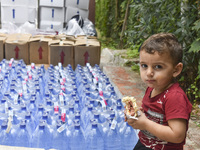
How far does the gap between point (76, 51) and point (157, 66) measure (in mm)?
3431

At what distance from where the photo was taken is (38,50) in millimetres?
4734

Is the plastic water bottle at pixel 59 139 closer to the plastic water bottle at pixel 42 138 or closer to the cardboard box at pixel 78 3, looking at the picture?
the plastic water bottle at pixel 42 138

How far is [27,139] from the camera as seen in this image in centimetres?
211

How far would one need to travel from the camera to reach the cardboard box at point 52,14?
21.2 ft

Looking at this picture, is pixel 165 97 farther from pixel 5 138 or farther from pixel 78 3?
pixel 78 3

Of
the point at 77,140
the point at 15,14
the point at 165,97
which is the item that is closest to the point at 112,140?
the point at 77,140

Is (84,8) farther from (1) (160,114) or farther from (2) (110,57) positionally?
(1) (160,114)

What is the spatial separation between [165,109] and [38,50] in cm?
385

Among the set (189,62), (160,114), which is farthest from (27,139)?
(189,62)

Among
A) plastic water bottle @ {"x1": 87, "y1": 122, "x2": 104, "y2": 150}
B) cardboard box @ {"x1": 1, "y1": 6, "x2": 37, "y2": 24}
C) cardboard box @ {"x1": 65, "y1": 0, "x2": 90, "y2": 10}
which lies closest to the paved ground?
plastic water bottle @ {"x1": 87, "y1": 122, "x2": 104, "y2": 150}

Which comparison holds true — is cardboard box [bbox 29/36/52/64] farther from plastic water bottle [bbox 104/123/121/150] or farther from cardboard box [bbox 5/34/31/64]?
plastic water bottle [bbox 104/123/121/150]

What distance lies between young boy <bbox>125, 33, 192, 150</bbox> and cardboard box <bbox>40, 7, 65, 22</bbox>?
5.57 meters

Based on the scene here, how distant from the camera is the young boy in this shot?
3.60ft

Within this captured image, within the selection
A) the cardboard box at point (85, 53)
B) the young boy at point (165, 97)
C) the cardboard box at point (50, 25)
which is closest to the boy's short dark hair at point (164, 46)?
the young boy at point (165, 97)
